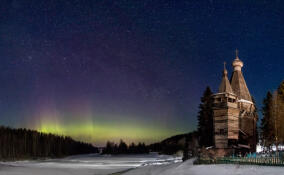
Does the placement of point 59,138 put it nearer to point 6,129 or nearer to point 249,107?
point 6,129

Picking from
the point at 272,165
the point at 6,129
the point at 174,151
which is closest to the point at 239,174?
the point at 272,165

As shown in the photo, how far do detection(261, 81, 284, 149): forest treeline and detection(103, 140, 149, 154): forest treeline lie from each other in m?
121

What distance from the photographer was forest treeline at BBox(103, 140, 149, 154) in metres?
170

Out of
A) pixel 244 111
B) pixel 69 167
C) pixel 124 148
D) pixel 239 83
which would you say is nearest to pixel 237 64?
pixel 239 83

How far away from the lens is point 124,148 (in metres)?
180

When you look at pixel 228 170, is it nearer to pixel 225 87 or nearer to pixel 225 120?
pixel 225 120

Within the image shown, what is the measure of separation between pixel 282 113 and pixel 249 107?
7164mm

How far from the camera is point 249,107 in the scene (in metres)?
48.8

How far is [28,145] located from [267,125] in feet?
228

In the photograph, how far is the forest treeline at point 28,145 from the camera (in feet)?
267

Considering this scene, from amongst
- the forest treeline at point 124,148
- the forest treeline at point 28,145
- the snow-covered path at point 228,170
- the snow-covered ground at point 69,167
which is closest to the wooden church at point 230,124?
the snow-covered ground at point 69,167

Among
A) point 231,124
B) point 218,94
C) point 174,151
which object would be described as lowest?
point 174,151

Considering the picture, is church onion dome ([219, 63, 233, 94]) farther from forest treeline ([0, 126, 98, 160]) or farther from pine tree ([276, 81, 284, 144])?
forest treeline ([0, 126, 98, 160])

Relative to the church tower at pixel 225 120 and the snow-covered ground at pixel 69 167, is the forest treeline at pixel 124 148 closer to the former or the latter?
the snow-covered ground at pixel 69 167
